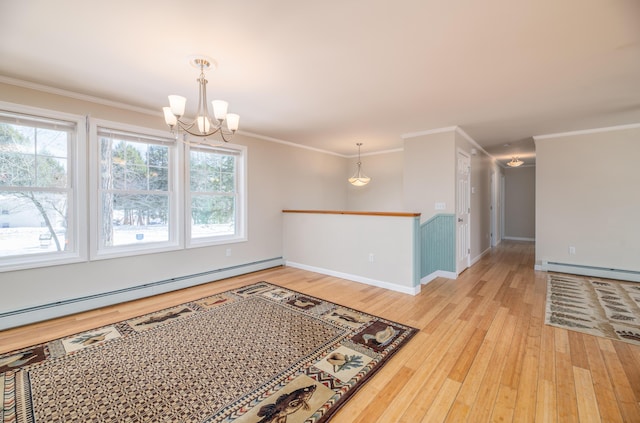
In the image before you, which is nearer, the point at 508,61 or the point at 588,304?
the point at 508,61

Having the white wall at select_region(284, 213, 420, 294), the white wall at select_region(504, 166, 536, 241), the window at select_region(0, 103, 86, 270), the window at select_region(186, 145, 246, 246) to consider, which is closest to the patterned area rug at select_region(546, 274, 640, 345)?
the white wall at select_region(284, 213, 420, 294)

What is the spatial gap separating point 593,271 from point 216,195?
637 cm

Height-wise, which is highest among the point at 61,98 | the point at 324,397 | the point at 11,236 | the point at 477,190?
the point at 61,98

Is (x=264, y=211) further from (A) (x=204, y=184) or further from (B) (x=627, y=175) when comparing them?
(B) (x=627, y=175)

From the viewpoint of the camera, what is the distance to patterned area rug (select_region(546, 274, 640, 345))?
263 cm

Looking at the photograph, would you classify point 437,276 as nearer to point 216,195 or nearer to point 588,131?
point 588,131

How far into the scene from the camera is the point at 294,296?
11.8ft

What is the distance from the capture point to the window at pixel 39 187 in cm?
271

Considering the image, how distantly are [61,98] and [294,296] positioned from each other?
11.5 feet

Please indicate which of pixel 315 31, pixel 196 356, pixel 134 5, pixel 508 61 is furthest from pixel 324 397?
pixel 508 61

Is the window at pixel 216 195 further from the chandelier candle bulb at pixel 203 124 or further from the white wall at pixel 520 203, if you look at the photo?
the white wall at pixel 520 203

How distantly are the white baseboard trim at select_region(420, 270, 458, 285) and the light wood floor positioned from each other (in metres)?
0.37

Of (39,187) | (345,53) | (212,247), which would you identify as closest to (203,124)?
(345,53)

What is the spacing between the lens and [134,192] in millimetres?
3484
